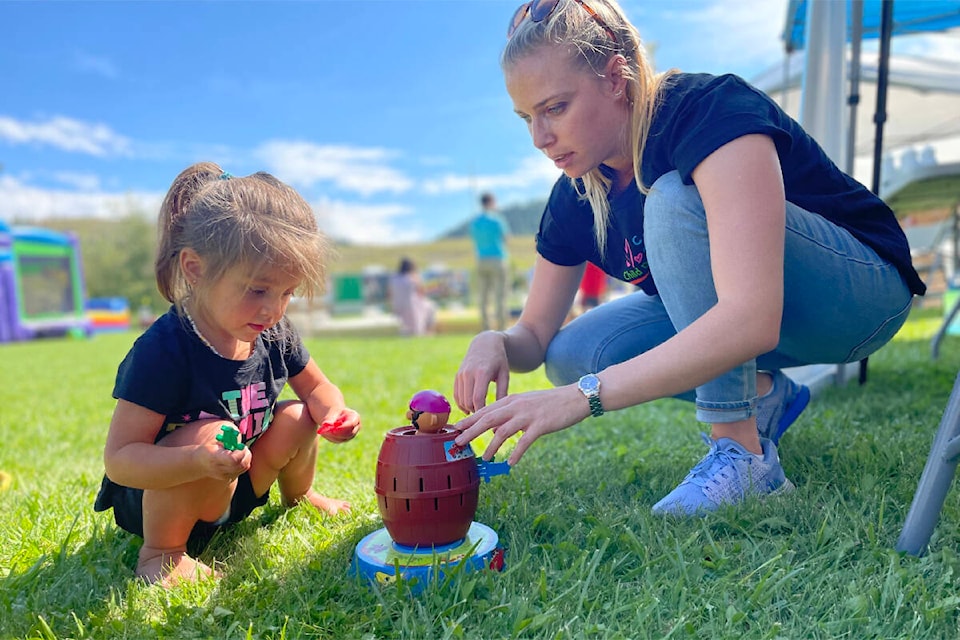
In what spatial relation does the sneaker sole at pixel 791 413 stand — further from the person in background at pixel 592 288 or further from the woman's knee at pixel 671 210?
the person in background at pixel 592 288

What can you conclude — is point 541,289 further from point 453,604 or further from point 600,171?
point 453,604

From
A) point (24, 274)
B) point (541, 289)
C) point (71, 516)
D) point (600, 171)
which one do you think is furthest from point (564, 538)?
point (24, 274)

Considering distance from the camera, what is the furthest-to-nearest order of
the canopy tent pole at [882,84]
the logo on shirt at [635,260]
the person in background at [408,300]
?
the person in background at [408,300]
the canopy tent pole at [882,84]
the logo on shirt at [635,260]

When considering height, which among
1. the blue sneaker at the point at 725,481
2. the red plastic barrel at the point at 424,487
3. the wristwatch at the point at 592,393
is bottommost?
the blue sneaker at the point at 725,481

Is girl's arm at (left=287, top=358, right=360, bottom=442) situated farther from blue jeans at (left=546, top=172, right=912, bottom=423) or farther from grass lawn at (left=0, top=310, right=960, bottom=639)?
blue jeans at (left=546, top=172, right=912, bottom=423)

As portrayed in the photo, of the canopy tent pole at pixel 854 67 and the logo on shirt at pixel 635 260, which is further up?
the canopy tent pole at pixel 854 67

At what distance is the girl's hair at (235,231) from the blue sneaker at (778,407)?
119cm

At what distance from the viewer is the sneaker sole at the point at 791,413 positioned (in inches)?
76.9

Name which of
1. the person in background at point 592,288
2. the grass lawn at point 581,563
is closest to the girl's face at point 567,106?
the grass lawn at point 581,563

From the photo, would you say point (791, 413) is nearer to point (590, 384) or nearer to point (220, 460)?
point (590, 384)

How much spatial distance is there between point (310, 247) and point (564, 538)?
80cm

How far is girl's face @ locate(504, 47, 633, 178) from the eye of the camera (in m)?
1.48

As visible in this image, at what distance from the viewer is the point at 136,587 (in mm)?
1373

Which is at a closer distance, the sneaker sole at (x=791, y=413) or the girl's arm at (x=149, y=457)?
the girl's arm at (x=149, y=457)
